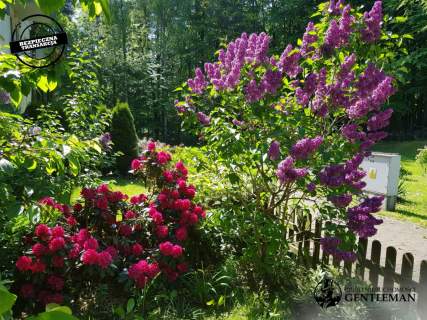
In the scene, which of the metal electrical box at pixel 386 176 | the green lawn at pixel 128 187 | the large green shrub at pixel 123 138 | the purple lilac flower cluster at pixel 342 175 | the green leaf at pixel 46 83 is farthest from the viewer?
the large green shrub at pixel 123 138

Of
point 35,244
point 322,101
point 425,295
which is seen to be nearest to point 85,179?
point 35,244

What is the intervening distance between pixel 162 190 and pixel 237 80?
4.63 feet

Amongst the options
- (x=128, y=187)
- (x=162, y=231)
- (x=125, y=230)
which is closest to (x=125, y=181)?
(x=128, y=187)

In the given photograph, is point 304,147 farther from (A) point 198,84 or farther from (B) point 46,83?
(B) point 46,83

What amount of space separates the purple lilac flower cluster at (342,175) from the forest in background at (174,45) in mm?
21664

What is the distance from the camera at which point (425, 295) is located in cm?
329

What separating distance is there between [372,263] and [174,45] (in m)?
27.3

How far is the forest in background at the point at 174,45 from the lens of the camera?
81.6 feet

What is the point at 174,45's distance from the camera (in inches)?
1148

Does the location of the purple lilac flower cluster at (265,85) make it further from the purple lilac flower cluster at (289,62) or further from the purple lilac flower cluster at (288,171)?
the purple lilac flower cluster at (288,171)

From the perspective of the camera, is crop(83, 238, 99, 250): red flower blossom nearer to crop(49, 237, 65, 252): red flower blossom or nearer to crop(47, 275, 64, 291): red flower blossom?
crop(49, 237, 65, 252): red flower blossom

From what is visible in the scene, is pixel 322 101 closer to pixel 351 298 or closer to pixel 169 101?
pixel 351 298

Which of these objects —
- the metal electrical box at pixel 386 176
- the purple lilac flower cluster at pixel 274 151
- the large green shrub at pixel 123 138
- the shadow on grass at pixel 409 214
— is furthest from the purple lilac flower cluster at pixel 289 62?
the large green shrub at pixel 123 138

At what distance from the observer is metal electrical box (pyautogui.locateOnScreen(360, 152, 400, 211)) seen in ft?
25.3
